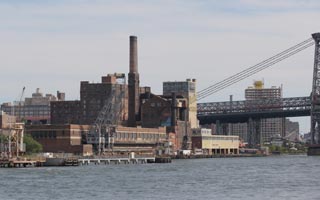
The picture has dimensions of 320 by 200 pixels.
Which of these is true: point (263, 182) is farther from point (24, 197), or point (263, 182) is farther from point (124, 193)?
point (24, 197)

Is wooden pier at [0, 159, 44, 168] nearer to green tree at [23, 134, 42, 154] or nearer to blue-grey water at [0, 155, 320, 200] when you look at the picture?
blue-grey water at [0, 155, 320, 200]

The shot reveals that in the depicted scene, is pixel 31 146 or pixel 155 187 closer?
pixel 155 187

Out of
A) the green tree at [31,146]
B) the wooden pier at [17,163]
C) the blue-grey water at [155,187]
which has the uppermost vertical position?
the green tree at [31,146]

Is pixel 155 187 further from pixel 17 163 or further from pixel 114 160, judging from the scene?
pixel 114 160

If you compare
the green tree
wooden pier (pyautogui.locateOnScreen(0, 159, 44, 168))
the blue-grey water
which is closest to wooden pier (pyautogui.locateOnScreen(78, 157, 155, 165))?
wooden pier (pyautogui.locateOnScreen(0, 159, 44, 168))

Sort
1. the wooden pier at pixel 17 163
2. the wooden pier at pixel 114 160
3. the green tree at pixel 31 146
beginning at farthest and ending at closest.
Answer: the green tree at pixel 31 146 < the wooden pier at pixel 114 160 < the wooden pier at pixel 17 163

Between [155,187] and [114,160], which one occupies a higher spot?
[114,160]

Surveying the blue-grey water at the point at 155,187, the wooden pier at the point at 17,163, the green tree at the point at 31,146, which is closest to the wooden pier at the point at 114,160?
the wooden pier at the point at 17,163

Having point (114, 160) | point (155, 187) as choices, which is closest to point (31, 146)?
point (114, 160)

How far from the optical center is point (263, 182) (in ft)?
340

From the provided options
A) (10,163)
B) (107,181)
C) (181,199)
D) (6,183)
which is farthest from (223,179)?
(10,163)

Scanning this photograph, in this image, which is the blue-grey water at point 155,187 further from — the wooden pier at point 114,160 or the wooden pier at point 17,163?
the wooden pier at point 114,160

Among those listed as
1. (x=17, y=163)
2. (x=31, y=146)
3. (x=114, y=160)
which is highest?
(x=31, y=146)

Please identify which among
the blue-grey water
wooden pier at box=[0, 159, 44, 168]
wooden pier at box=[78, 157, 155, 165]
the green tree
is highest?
the green tree
